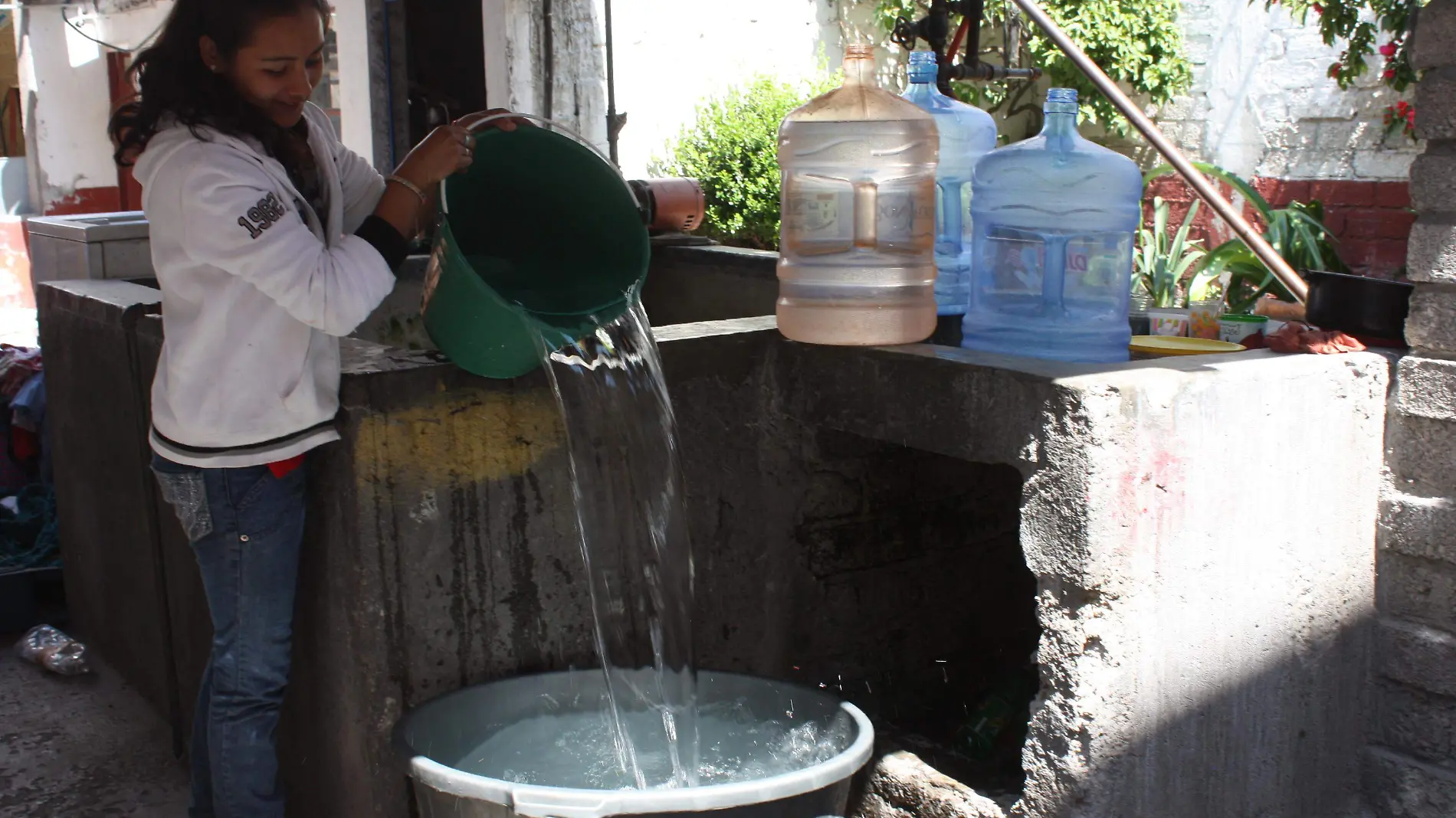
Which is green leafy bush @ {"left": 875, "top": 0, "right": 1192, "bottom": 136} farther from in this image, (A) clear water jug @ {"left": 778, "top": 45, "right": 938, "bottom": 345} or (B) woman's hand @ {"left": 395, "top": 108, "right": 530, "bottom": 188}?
(B) woman's hand @ {"left": 395, "top": 108, "right": 530, "bottom": 188}

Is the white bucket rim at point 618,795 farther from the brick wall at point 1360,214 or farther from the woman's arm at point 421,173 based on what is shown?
the brick wall at point 1360,214

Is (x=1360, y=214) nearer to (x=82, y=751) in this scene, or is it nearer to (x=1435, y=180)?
(x=1435, y=180)

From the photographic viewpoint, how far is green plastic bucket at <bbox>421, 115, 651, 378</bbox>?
229cm

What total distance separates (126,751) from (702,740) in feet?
5.82

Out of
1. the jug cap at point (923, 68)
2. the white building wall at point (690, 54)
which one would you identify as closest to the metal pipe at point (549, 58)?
the white building wall at point (690, 54)

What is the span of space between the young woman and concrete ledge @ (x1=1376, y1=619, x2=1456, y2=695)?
2.10m

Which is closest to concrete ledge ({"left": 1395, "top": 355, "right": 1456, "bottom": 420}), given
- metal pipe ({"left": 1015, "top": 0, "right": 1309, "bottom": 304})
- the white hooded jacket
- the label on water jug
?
metal pipe ({"left": 1015, "top": 0, "right": 1309, "bottom": 304})

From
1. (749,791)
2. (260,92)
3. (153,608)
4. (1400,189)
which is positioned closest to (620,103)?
(1400,189)

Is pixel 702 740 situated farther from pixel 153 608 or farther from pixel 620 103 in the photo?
pixel 620 103

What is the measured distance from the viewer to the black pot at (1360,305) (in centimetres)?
255

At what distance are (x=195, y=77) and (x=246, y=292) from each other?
0.39m

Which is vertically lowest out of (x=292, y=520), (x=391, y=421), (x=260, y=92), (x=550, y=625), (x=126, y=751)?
(x=126, y=751)

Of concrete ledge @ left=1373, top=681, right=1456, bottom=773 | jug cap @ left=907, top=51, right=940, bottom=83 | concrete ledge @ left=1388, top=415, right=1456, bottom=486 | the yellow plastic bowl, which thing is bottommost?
concrete ledge @ left=1373, top=681, right=1456, bottom=773

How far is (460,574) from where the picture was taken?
2432mm
